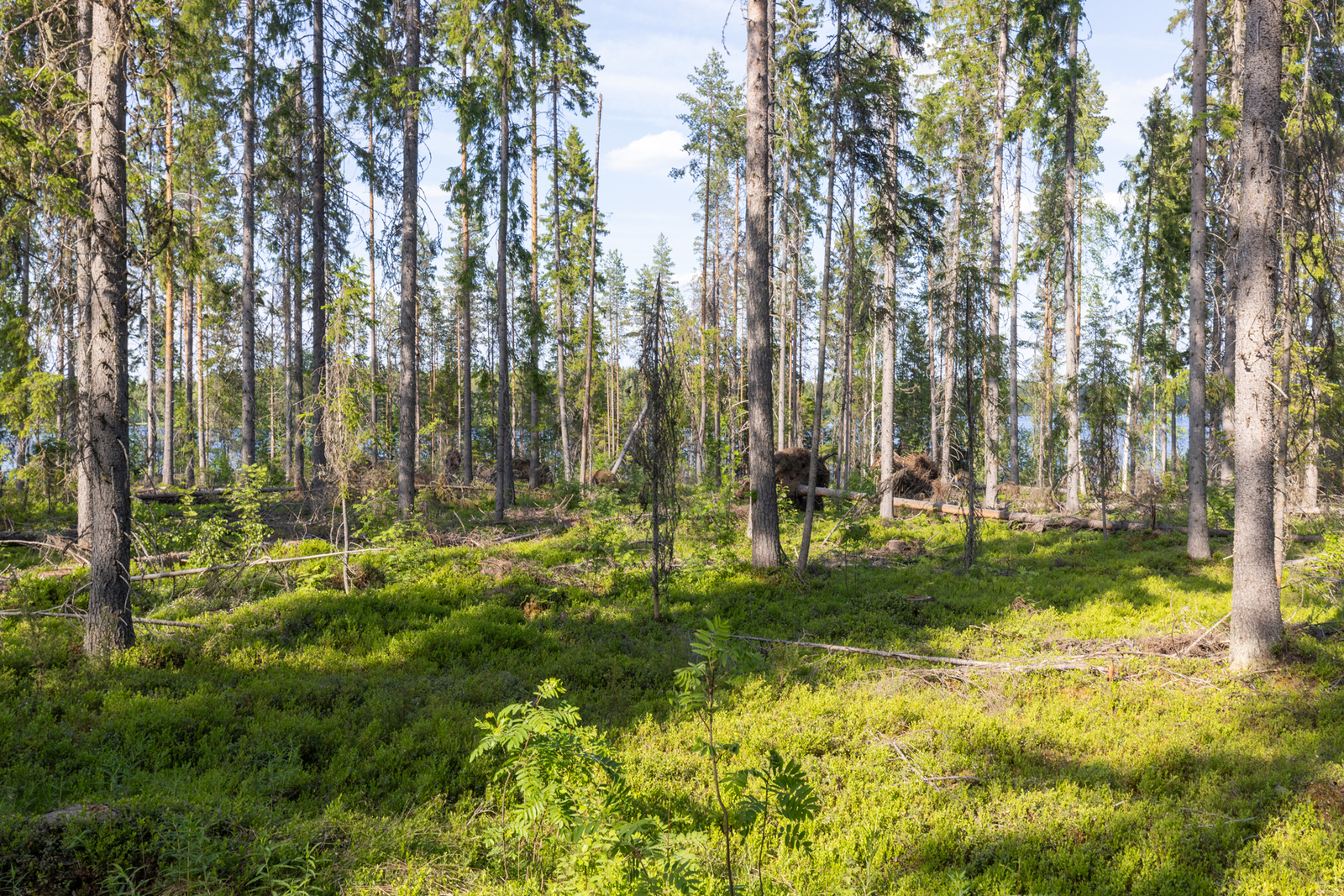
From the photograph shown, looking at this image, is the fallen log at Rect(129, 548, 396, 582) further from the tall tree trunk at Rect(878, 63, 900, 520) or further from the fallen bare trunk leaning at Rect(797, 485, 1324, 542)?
the tall tree trunk at Rect(878, 63, 900, 520)

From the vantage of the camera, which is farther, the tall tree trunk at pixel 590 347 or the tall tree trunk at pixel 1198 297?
the tall tree trunk at pixel 590 347

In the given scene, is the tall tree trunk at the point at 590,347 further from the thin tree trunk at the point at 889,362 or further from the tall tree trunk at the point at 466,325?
the thin tree trunk at the point at 889,362

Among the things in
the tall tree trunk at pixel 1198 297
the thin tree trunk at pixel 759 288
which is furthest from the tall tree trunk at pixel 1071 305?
the thin tree trunk at pixel 759 288

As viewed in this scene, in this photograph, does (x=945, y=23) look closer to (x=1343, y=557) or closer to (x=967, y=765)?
(x=1343, y=557)

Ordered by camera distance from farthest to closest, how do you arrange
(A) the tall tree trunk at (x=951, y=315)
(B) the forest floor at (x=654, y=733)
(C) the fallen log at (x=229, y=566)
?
(A) the tall tree trunk at (x=951, y=315) < (C) the fallen log at (x=229, y=566) < (B) the forest floor at (x=654, y=733)

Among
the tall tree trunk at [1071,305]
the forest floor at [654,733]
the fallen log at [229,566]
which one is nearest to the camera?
the forest floor at [654,733]

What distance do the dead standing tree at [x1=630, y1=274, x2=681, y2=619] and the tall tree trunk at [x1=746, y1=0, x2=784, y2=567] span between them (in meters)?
1.96

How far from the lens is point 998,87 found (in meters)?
18.5

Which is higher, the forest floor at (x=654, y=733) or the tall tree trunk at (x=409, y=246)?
the tall tree trunk at (x=409, y=246)

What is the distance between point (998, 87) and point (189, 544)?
22579mm

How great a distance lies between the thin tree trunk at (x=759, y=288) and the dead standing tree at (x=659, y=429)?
1955 millimetres

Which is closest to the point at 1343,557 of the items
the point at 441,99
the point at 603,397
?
the point at 441,99

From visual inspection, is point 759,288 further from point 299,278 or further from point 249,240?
point 249,240

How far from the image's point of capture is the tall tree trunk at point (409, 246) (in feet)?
46.0
